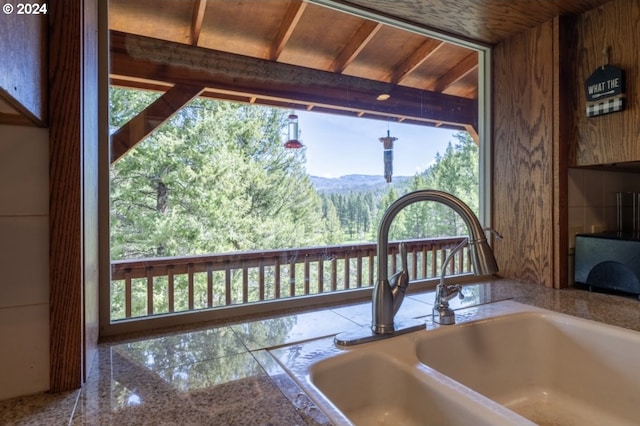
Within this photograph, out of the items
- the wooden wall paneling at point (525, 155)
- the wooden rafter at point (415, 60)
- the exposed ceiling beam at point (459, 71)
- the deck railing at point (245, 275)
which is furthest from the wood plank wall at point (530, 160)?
the deck railing at point (245, 275)

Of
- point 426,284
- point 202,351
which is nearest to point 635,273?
point 426,284

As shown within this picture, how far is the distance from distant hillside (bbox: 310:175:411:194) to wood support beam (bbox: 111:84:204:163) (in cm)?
68

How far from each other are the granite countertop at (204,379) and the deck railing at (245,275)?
0.66ft

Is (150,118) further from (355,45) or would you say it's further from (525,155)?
(525,155)

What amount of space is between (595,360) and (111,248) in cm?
140

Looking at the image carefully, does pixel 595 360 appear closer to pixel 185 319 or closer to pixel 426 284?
pixel 426 284

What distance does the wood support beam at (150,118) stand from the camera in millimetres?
1008

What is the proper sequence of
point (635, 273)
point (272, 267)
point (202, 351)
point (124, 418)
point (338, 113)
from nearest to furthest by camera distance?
1. point (124, 418)
2. point (202, 351)
3. point (635, 273)
4. point (272, 267)
5. point (338, 113)

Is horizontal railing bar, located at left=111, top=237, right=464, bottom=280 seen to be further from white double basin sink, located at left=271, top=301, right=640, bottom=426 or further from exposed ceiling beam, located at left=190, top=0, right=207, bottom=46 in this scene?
exposed ceiling beam, located at left=190, top=0, right=207, bottom=46

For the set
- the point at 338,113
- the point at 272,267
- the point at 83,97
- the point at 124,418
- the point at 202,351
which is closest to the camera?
the point at 124,418

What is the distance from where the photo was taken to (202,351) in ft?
2.60

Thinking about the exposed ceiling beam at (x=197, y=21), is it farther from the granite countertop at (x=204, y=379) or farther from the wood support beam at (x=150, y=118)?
the granite countertop at (x=204, y=379)

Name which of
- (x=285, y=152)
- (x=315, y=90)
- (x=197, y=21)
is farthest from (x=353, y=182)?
(x=197, y=21)

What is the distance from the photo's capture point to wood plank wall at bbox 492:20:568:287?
50.9 inches
